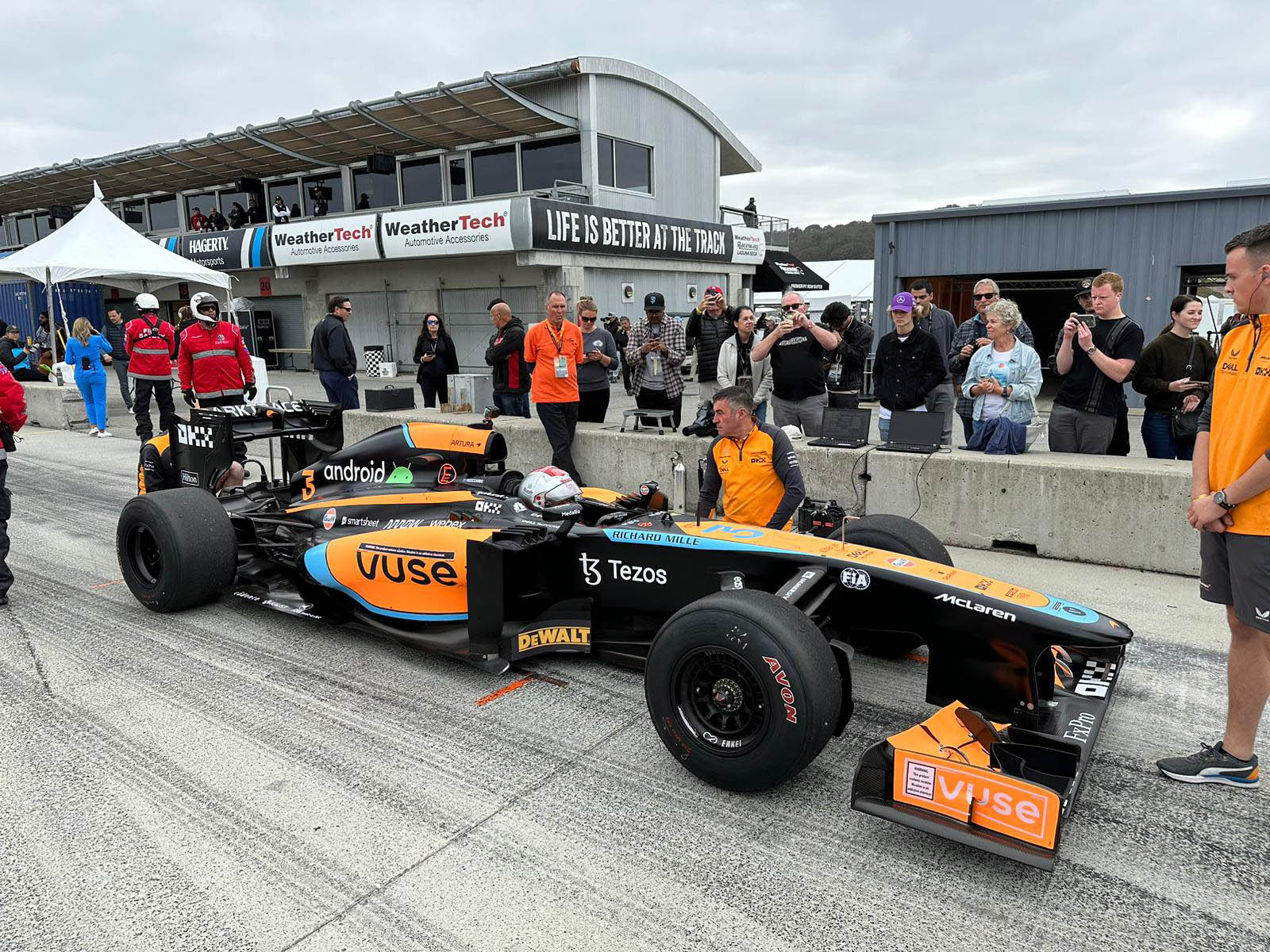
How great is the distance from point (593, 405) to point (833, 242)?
6431cm

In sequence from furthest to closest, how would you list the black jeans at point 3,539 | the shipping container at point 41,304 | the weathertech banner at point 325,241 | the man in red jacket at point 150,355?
the shipping container at point 41,304 < the weathertech banner at point 325,241 < the man in red jacket at point 150,355 < the black jeans at point 3,539

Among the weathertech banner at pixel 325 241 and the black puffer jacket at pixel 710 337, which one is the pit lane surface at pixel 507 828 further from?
the weathertech banner at pixel 325 241

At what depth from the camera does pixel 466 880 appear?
104 inches

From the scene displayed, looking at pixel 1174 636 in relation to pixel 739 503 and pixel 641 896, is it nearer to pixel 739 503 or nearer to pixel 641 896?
pixel 739 503

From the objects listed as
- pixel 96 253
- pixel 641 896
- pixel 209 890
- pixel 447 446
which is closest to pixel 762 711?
pixel 641 896

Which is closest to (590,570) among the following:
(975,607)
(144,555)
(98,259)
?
(975,607)

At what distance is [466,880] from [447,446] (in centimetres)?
303

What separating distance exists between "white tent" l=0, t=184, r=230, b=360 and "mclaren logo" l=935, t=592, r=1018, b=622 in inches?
608

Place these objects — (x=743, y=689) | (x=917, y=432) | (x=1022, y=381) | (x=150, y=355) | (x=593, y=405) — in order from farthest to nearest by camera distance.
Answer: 1. (x=150, y=355)
2. (x=593, y=405)
3. (x=917, y=432)
4. (x=1022, y=381)
5. (x=743, y=689)

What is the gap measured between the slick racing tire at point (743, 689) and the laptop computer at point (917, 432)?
3.73 meters

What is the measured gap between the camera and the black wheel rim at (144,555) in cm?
507

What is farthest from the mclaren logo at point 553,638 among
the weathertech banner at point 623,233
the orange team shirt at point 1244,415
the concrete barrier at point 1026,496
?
the weathertech banner at point 623,233

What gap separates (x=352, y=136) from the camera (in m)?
23.2

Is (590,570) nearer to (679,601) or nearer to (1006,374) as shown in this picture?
(679,601)
